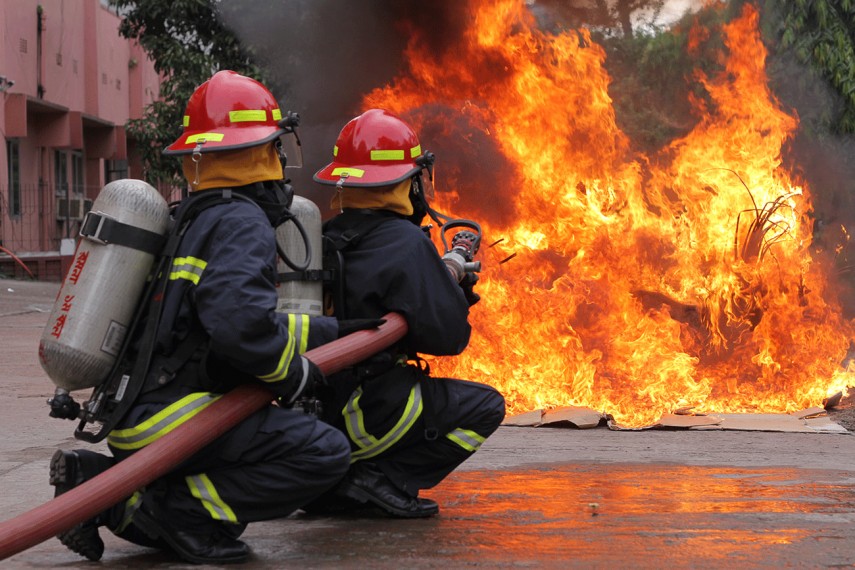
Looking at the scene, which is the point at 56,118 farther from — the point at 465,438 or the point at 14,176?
the point at 465,438

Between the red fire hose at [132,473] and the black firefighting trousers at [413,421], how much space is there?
0.54 m

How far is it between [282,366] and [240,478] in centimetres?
44

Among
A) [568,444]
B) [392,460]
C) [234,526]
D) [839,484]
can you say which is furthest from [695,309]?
[234,526]

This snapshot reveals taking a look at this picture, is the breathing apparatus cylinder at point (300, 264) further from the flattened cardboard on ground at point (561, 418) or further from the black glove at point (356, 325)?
the flattened cardboard on ground at point (561, 418)

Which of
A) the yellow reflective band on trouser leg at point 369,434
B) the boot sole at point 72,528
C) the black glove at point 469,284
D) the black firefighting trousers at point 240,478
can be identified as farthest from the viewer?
the black glove at point 469,284

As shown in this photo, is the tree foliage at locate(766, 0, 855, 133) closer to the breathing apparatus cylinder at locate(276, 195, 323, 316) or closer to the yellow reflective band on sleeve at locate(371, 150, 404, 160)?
the yellow reflective band on sleeve at locate(371, 150, 404, 160)

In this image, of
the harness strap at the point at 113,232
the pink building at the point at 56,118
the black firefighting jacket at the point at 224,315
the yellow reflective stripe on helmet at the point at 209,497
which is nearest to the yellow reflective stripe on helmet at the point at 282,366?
the black firefighting jacket at the point at 224,315

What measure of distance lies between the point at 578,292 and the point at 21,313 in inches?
386

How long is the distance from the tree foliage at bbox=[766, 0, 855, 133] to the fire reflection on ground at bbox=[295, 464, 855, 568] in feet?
26.0

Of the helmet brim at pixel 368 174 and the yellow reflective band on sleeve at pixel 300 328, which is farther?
the helmet brim at pixel 368 174

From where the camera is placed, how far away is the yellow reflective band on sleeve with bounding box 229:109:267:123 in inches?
152

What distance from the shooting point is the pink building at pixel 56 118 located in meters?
21.5

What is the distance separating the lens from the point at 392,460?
4.50 m

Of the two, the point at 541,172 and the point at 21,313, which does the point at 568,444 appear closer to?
the point at 541,172
